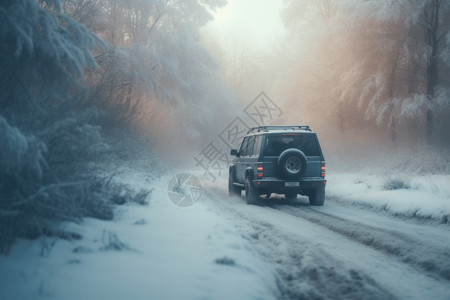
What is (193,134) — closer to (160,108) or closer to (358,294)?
(160,108)

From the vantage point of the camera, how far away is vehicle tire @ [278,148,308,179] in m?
8.81

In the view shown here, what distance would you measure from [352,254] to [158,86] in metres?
15.7

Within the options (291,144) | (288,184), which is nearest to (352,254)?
(288,184)

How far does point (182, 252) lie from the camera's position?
13.4 feet

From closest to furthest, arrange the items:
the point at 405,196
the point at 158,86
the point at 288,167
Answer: the point at 405,196, the point at 288,167, the point at 158,86

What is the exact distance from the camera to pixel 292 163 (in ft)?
29.2

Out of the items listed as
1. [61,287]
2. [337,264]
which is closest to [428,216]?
[337,264]

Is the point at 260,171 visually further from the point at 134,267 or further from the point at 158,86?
the point at 158,86

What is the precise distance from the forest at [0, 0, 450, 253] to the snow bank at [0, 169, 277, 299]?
0.35 m

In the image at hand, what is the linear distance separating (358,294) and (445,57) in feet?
55.8

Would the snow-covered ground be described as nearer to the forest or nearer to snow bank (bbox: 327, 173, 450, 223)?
snow bank (bbox: 327, 173, 450, 223)

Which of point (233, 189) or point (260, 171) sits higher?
point (260, 171)

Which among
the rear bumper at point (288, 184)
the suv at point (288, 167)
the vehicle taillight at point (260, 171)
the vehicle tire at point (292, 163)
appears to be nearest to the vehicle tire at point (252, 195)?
the suv at point (288, 167)

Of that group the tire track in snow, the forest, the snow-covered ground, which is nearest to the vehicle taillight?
the tire track in snow
